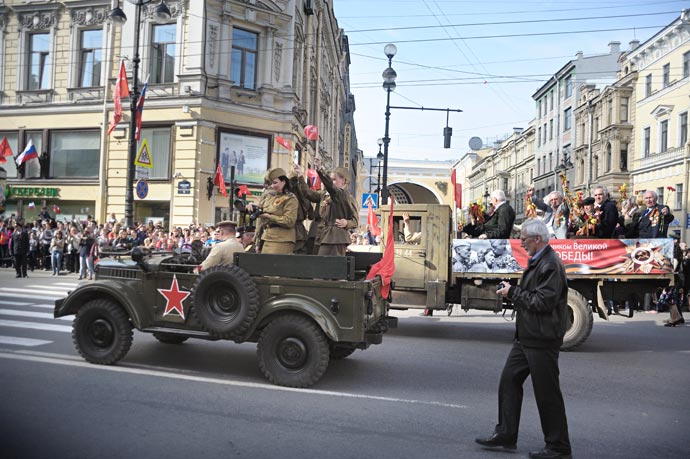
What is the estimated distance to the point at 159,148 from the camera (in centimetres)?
2477

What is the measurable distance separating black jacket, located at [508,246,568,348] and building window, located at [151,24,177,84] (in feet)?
75.6

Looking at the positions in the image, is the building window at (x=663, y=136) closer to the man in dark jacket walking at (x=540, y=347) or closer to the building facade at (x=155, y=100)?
the building facade at (x=155, y=100)

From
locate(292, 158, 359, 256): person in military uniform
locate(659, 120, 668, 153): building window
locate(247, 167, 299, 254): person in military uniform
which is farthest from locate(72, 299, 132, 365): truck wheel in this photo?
locate(659, 120, 668, 153): building window

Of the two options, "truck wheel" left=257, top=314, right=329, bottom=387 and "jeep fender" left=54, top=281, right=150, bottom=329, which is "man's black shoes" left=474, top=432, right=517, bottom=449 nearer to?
"truck wheel" left=257, top=314, right=329, bottom=387

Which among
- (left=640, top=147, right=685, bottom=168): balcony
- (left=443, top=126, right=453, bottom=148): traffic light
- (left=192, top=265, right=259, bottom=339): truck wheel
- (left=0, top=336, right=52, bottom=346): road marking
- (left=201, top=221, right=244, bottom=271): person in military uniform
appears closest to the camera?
(left=192, top=265, right=259, bottom=339): truck wheel

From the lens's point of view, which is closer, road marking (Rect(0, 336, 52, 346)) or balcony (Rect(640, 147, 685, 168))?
road marking (Rect(0, 336, 52, 346))

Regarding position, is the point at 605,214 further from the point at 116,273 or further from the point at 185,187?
the point at 185,187

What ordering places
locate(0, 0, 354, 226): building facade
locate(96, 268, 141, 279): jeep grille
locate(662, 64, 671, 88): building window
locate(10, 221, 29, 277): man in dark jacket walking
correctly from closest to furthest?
locate(96, 268, 141, 279): jeep grille
locate(10, 221, 29, 277): man in dark jacket walking
locate(0, 0, 354, 226): building facade
locate(662, 64, 671, 88): building window

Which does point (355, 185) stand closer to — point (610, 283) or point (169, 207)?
point (169, 207)

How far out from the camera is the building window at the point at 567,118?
58162mm

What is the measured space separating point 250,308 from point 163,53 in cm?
2142

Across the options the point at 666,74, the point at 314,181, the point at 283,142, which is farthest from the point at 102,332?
the point at 666,74

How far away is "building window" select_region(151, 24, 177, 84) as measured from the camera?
80.9 ft

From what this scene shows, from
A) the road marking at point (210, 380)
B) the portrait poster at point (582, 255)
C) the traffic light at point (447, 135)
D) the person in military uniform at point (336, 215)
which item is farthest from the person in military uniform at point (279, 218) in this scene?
the traffic light at point (447, 135)
